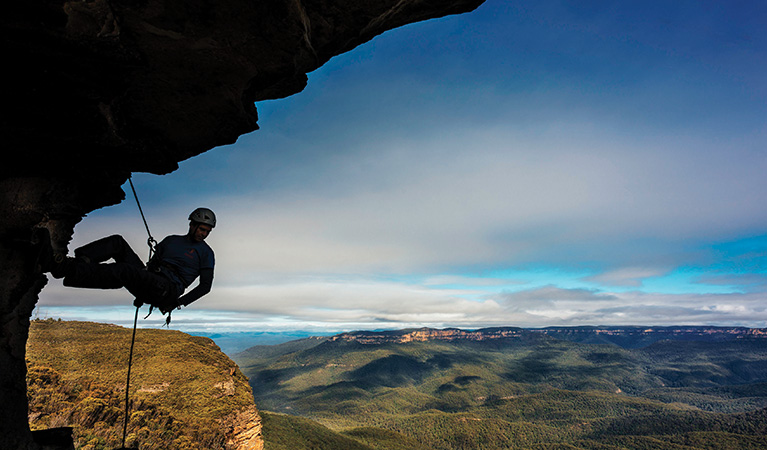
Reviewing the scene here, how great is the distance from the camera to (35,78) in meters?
5.03

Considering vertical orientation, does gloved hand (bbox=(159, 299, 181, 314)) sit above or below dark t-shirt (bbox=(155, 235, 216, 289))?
below

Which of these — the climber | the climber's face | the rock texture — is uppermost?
the rock texture

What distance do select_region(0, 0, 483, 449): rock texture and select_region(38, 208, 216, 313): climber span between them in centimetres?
63

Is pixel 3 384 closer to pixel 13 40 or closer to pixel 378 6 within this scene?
pixel 13 40

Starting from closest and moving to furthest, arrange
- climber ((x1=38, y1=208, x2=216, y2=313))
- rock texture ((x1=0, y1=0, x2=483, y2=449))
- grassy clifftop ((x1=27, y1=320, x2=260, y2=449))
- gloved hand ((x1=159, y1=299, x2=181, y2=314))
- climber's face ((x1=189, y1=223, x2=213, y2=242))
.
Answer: rock texture ((x1=0, y1=0, x2=483, y2=449)), climber ((x1=38, y1=208, x2=216, y2=313)), gloved hand ((x1=159, y1=299, x2=181, y2=314)), climber's face ((x1=189, y1=223, x2=213, y2=242)), grassy clifftop ((x1=27, y1=320, x2=260, y2=449))

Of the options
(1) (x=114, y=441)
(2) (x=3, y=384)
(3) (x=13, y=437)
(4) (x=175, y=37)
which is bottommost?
(1) (x=114, y=441)

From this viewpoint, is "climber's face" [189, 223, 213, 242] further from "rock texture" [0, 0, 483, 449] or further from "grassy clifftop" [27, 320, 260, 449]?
"grassy clifftop" [27, 320, 260, 449]

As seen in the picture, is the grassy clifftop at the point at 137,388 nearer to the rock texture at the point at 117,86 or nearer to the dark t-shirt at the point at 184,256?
the dark t-shirt at the point at 184,256

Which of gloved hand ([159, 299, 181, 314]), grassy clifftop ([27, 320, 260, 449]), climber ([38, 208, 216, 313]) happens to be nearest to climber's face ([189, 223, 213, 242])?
climber ([38, 208, 216, 313])

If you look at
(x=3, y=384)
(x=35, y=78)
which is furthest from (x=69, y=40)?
(x=3, y=384)

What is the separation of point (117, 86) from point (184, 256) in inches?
150

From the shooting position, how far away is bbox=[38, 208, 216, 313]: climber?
6277 mm

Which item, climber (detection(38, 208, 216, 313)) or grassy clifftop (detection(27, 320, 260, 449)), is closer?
climber (detection(38, 208, 216, 313))

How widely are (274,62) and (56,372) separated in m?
28.3
